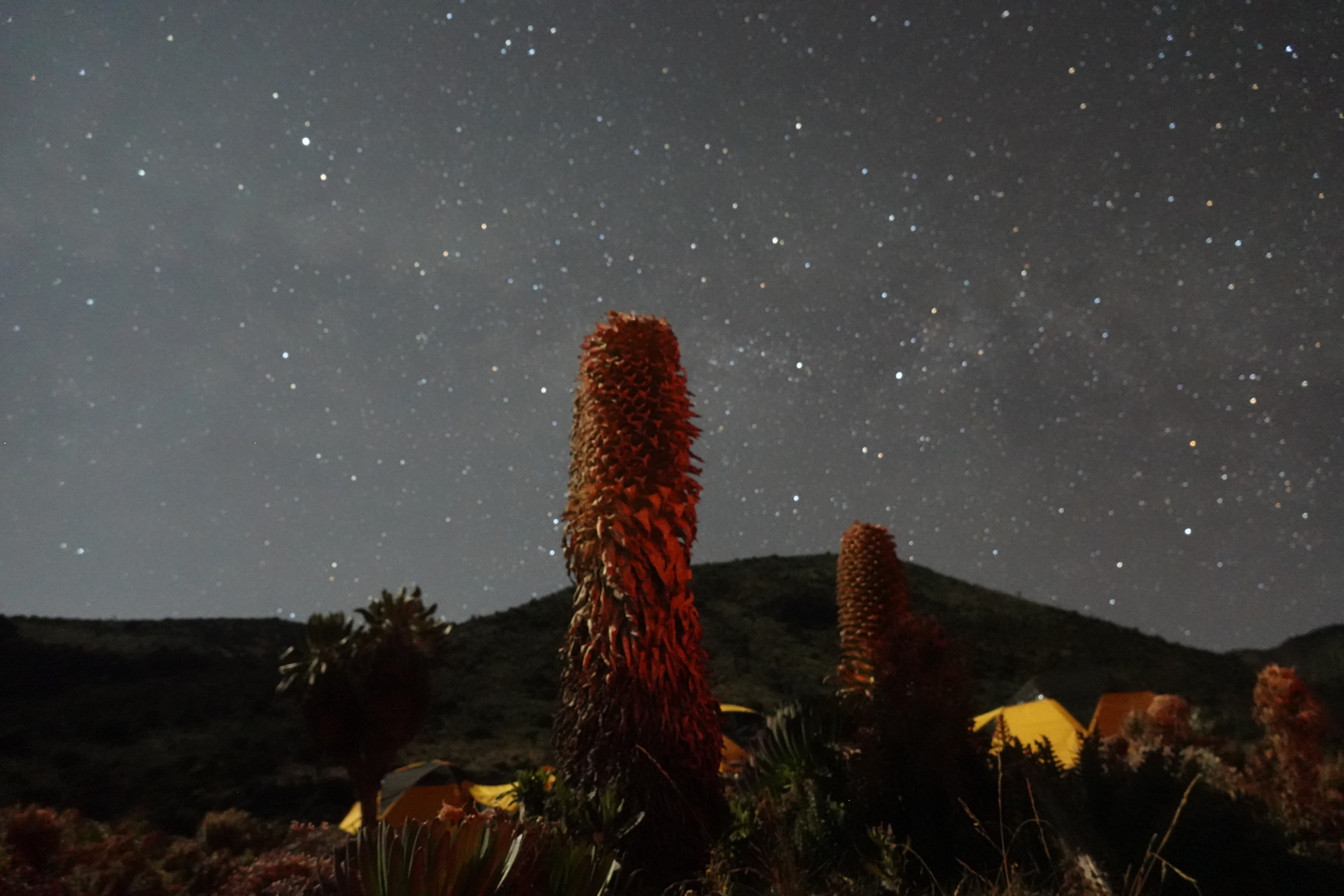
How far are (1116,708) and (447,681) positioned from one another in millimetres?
28990

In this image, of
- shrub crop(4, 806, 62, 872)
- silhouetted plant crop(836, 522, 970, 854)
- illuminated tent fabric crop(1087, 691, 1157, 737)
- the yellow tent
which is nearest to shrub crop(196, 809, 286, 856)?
shrub crop(4, 806, 62, 872)

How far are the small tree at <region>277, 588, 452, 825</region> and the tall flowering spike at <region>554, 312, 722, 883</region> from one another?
508 inches

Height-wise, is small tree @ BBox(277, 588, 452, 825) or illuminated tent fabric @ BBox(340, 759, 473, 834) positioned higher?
small tree @ BBox(277, 588, 452, 825)

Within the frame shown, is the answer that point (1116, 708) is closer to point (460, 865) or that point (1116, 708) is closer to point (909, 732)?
point (909, 732)

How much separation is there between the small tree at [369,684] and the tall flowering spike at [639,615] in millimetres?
12895

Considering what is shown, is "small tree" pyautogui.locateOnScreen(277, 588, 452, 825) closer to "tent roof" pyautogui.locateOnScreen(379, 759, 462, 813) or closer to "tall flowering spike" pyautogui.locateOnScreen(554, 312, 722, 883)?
"tent roof" pyautogui.locateOnScreen(379, 759, 462, 813)

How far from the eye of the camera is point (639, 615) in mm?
6363

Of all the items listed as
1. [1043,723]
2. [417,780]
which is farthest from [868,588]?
[417,780]

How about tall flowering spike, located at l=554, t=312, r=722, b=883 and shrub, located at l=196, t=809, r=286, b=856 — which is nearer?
tall flowering spike, located at l=554, t=312, r=722, b=883

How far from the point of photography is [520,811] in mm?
6109

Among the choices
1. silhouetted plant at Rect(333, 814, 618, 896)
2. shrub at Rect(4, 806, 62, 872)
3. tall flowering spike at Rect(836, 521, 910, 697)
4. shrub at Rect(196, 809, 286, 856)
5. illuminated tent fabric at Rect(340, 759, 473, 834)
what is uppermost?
tall flowering spike at Rect(836, 521, 910, 697)

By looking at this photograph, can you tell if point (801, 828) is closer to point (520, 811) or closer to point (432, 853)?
point (520, 811)

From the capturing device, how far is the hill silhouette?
80.3 feet

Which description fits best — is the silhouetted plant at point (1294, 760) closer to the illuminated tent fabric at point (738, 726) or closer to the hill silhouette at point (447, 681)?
the hill silhouette at point (447, 681)
